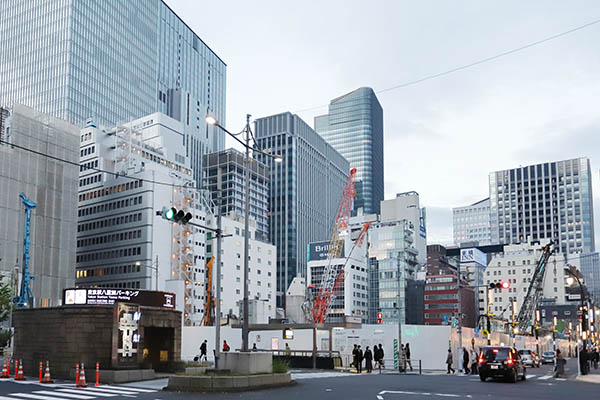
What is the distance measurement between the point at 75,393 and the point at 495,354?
68.0ft

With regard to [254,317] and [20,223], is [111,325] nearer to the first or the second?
[20,223]

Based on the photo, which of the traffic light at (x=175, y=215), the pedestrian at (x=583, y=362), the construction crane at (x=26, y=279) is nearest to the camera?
the traffic light at (x=175, y=215)

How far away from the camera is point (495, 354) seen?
109 ft

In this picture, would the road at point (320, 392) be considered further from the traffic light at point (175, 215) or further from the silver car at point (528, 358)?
the silver car at point (528, 358)

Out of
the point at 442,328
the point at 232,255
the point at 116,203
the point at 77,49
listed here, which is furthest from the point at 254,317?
the point at 442,328

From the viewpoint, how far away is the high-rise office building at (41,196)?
107 meters

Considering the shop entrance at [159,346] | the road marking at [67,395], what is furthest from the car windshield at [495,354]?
the road marking at [67,395]

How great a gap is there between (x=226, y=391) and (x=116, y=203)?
116 metres

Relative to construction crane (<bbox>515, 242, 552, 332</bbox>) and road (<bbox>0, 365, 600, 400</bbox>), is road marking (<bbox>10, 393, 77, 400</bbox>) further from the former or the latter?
construction crane (<bbox>515, 242, 552, 332</bbox>)

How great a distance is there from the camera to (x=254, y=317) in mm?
147875

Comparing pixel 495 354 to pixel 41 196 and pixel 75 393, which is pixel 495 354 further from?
pixel 41 196

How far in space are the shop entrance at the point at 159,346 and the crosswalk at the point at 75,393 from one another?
331 inches

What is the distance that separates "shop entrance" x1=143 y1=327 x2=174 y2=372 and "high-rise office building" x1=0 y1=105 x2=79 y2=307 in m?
75.9


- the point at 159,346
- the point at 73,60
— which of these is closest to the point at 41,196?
the point at 73,60
